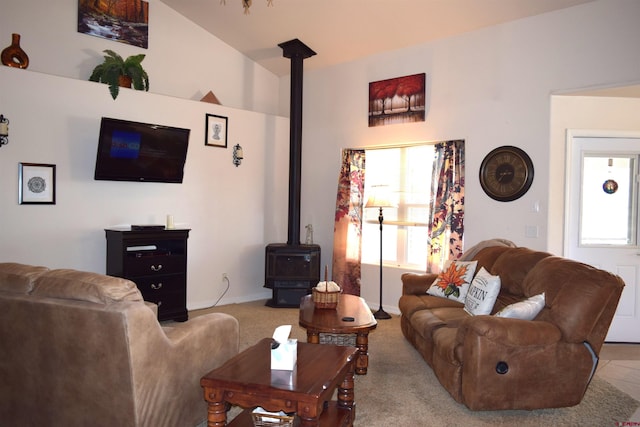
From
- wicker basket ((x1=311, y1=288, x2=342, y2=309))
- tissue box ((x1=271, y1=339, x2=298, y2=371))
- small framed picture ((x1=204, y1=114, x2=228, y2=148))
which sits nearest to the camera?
tissue box ((x1=271, y1=339, x2=298, y2=371))

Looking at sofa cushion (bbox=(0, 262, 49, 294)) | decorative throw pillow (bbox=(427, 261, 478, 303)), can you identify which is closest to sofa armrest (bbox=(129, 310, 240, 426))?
sofa cushion (bbox=(0, 262, 49, 294))

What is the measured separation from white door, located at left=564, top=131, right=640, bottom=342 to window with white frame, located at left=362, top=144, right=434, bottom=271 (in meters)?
1.47

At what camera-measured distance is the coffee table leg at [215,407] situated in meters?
1.98

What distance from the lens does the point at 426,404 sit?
2.87 meters

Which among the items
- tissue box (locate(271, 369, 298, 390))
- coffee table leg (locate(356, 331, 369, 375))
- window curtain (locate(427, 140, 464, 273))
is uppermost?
window curtain (locate(427, 140, 464, 273))

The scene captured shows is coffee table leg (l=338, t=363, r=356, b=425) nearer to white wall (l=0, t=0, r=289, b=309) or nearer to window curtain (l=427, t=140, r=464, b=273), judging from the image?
window curtain (l=427, t=140, r=464, b=273)

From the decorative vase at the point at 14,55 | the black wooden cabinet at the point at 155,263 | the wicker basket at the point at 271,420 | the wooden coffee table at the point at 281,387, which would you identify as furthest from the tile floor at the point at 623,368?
the decorative vase at the point at 14,55

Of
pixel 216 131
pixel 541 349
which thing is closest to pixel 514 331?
pixel 541 349

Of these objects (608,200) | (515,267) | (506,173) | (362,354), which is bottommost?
(362,354)

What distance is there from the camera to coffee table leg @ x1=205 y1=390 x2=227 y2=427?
6.51 feet

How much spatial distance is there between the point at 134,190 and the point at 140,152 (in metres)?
0.46

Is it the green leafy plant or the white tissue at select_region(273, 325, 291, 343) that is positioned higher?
the green leafy plant

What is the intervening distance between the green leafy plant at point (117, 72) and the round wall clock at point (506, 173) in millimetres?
3744

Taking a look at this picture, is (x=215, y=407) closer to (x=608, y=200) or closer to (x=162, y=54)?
(x=608, y=200)
